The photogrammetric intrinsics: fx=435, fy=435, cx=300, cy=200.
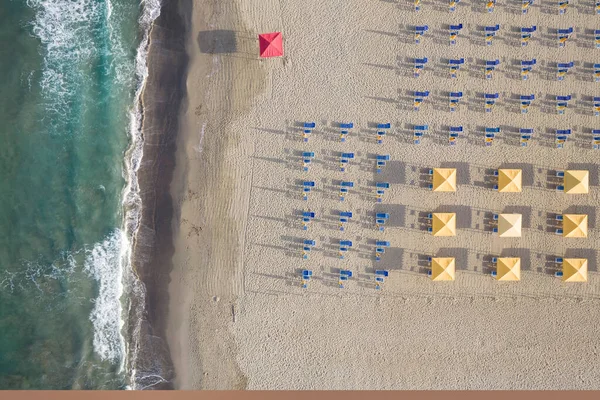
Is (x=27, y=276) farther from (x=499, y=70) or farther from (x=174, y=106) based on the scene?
(x=499, y=70)

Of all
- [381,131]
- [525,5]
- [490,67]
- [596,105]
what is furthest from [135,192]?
[596,105]

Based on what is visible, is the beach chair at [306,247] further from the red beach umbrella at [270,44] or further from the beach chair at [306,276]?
the red beach umbrella at [270,44]

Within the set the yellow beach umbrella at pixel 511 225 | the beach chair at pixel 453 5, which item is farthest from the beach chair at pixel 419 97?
the yellow beach umbrella at pixel 511 225

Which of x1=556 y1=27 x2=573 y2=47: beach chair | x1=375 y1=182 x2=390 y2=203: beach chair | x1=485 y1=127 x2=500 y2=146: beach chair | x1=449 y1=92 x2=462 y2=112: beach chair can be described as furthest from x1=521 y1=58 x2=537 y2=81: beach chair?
x1=375 y1=182 x2=390 y2=203: beach chair

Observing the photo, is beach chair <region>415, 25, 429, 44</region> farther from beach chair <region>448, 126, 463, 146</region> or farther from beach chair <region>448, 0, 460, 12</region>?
beach chair <region>448, 126, 463, 146</region>

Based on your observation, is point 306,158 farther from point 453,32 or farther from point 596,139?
point 596,139
